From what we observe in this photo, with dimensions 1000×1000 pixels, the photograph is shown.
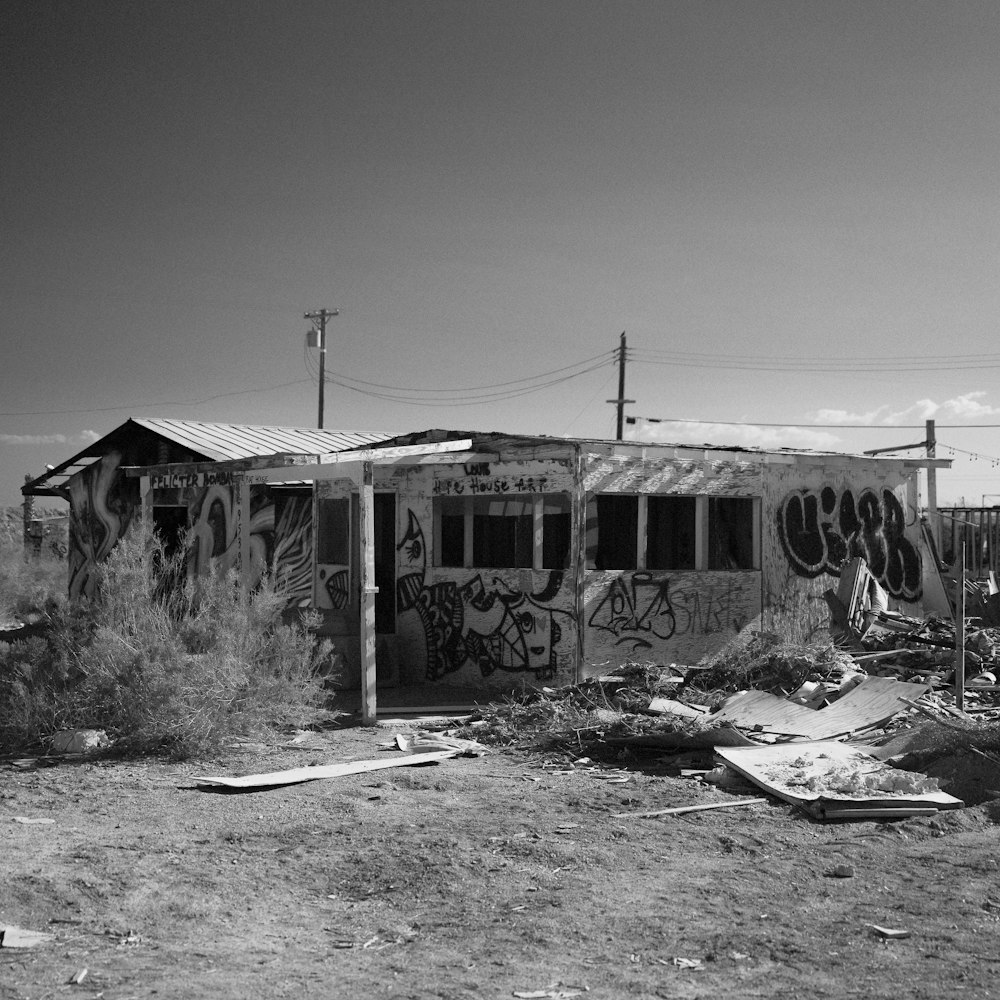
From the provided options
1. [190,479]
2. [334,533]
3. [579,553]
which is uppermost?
[190,479]

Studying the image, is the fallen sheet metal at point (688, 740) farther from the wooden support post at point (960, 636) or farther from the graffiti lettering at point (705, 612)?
the graffiti lettering at point (705, 612)

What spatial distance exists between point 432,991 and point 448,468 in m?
8.75

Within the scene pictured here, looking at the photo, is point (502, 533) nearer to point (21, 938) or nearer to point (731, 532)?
point (731, 532)

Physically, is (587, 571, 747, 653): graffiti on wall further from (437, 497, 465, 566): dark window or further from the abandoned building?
(437, 497, 465, 566): dark window

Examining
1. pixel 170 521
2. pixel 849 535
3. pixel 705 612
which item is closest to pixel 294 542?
pixel 170 521

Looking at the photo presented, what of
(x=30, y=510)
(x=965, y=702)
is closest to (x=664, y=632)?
(x=965, y=702)

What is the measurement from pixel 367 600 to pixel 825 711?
4.22 meters

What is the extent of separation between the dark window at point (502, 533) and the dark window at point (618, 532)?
0.81 meters

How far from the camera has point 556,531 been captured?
40.8 ft

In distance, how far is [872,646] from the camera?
41.1 ft

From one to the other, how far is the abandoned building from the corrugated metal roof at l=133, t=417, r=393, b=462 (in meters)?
3.04

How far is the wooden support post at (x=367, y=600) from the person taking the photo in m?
10.4

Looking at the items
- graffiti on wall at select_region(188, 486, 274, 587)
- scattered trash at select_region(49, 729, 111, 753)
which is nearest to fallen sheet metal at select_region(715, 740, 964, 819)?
scattered trash at select_region(49, 729, 111, 753)

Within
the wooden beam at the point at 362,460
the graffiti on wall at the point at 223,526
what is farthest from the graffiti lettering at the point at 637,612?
the graffiti on wall at the point at 223,526
